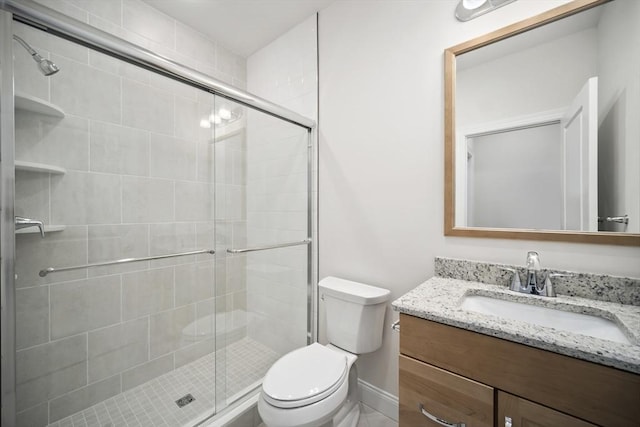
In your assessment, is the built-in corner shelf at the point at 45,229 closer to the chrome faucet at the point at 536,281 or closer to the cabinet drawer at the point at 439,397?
the cabinet drawer at the point at 439,397

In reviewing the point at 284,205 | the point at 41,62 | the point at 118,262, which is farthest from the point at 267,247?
the point at 41,62

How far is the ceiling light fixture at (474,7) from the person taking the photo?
45.4 inches

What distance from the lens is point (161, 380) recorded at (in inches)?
57.5

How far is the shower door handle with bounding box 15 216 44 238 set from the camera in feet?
3.16

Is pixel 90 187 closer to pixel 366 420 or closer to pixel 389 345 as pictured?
pixel 389 345

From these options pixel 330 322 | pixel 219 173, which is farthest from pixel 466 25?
pixel 330 322

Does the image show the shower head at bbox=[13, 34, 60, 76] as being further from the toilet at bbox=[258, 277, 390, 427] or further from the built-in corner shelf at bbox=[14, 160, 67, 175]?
the toilet at bbox=[258, 277, 390, 427]

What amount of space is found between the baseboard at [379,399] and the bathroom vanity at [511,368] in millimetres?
674

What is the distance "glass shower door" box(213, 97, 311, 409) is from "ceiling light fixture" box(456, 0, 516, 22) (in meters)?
1.08

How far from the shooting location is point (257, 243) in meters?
1.66

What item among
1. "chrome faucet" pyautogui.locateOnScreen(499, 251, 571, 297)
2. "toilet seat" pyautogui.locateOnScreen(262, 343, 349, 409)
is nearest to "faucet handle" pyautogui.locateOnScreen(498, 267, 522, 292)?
"chrome faucet" pyautogui.locateOnScreen(499, 251, 571, 297)

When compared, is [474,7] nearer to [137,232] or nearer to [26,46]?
[26,46]

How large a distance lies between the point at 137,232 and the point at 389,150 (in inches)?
57.5

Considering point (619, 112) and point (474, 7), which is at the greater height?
point (474, 7)
